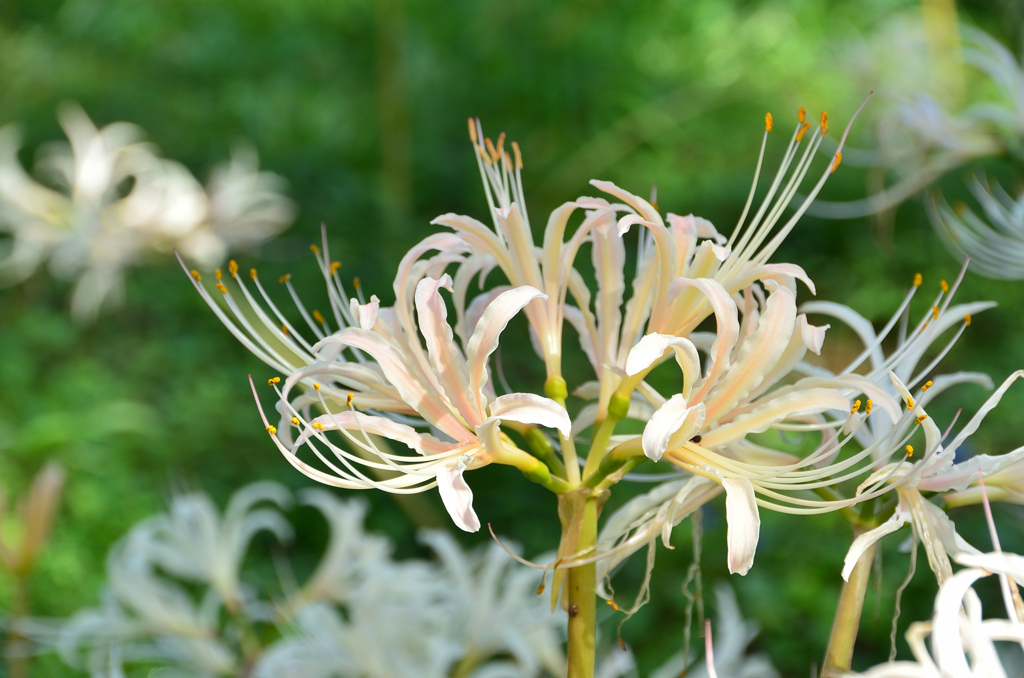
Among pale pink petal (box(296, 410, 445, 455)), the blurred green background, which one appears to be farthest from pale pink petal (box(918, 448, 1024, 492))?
the blurred green background

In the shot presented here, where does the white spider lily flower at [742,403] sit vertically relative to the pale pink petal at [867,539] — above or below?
above

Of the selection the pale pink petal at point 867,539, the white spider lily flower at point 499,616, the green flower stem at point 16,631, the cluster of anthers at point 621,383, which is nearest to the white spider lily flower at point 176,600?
the green flower stem at point 16,631

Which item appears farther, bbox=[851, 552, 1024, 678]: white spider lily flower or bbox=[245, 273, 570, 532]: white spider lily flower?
bbox=[245, 273, 570, 532]: white spider lily flower

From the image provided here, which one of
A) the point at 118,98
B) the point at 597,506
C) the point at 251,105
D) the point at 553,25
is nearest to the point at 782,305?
the point at 597,506

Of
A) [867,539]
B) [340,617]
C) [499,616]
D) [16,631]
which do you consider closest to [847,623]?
[867,539]

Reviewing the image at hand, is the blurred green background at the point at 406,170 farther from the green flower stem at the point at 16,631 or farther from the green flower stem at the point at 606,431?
the green flower stem at the point at 606,431

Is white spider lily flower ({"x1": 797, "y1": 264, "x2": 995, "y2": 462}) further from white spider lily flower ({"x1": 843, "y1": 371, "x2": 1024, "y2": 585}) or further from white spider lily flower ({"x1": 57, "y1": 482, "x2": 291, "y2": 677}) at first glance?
white spider lily flower ({"x1": 57, "y1": 482, "x2": 291, "y2": 677})
